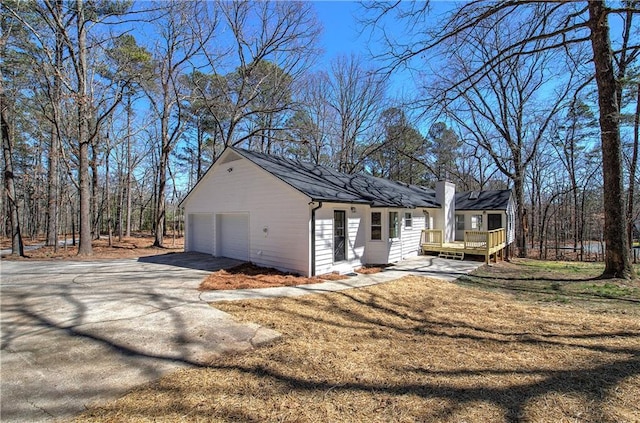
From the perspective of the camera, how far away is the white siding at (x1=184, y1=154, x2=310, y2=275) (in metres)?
8.92

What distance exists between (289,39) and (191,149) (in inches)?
677

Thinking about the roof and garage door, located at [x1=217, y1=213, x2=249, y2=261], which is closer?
garage door, located at [x1=217, y1=213, x2=249, y2=261]

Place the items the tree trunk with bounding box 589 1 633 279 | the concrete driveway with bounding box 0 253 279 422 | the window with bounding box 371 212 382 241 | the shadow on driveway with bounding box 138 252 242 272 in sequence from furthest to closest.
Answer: the window with bounding box 371 212 382 241
the shadow on driveway with bounding box 138 252 242 272
the tree trunk with bounding box 589 1 633 279
the concrete driveway with bounding box 0 253 279 422

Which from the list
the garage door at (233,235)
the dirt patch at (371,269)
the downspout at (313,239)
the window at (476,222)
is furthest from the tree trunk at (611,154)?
the window at (476,222)

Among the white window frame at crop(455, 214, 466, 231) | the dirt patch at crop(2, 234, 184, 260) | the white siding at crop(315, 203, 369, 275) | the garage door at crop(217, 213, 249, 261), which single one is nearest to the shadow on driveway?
the garage door at crop(217, 213, 249, 261)

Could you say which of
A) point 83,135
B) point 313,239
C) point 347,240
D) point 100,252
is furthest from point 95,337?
point 100,252

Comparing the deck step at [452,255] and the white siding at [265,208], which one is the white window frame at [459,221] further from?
the white siding at [265,208]

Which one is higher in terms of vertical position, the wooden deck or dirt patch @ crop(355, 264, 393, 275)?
the wooden deck

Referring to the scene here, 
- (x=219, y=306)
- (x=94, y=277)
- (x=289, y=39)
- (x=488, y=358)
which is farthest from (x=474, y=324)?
(x=289, y=39)

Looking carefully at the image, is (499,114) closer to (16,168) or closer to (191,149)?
(191,149)

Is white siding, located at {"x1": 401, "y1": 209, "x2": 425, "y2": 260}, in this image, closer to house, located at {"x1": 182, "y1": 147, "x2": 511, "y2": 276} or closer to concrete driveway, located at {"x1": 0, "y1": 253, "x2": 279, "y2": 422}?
house, located at {"x1": 182, "y1": 147, "x2": 511, "y2": 276}

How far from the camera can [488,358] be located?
148 inches

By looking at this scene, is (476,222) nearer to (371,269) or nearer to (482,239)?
(482,239)

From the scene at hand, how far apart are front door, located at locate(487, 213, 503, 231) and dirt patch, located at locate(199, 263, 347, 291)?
14.4 meters
